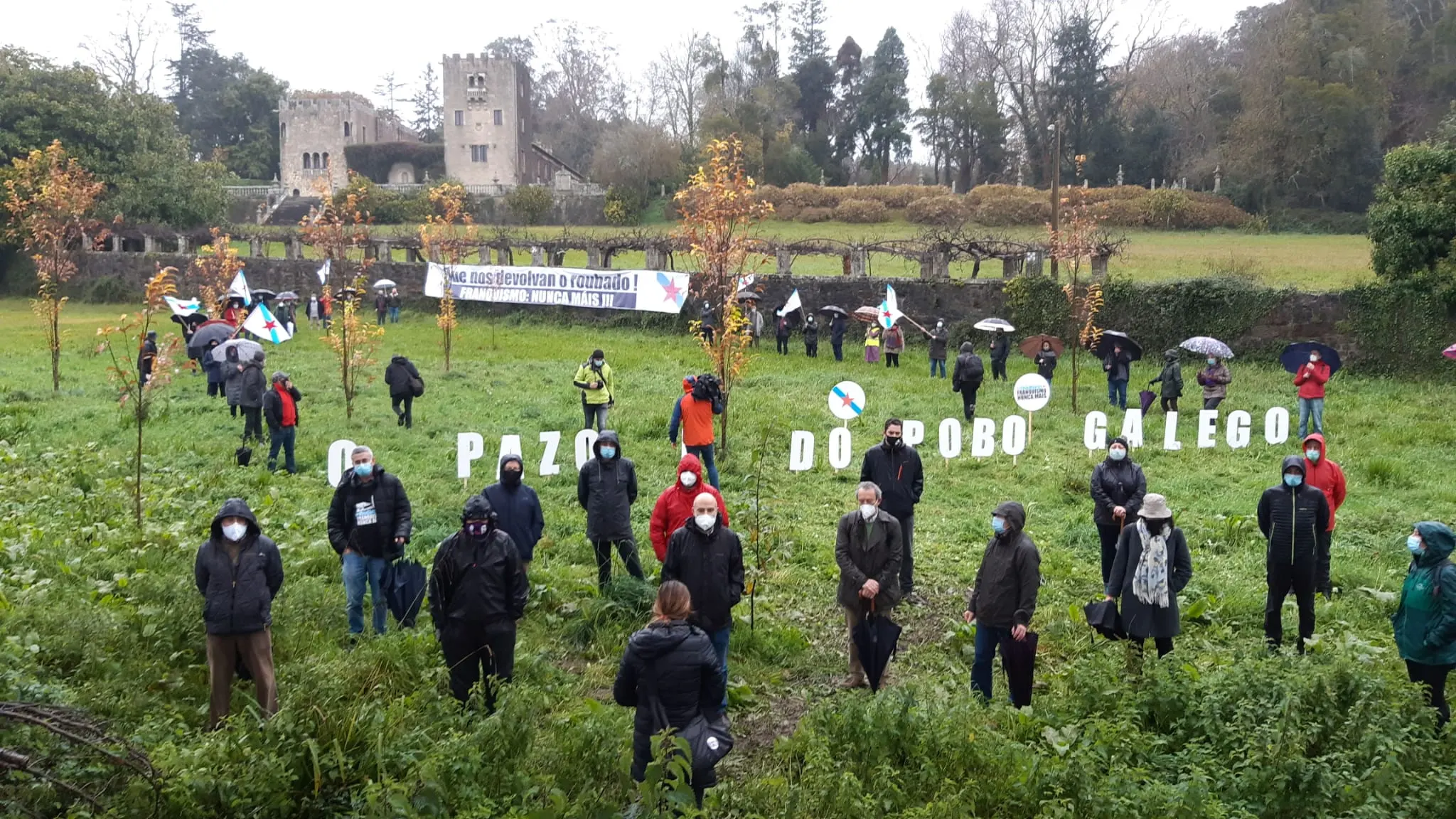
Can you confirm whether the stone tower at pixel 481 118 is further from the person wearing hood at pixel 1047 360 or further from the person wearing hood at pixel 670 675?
the person wearing hood at pixel 670 675

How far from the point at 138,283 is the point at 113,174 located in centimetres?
561

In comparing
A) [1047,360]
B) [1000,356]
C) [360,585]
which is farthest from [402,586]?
[1000,356]

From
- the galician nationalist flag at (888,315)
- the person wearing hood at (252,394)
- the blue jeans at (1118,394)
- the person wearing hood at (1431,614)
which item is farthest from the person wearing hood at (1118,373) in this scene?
the person wearing hood at (252,394)

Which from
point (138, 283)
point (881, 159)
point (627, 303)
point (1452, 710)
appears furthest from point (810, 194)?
point (1452, 710)

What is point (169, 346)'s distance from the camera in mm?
12852

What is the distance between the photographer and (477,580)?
6879mm

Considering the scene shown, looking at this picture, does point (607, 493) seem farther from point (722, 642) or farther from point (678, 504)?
point (722, 642)

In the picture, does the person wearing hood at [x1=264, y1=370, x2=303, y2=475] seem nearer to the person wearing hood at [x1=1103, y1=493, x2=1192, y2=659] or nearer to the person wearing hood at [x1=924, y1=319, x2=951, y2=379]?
the person wearing hood at [x1=1103, y1=493, x2=1192, y2=659]

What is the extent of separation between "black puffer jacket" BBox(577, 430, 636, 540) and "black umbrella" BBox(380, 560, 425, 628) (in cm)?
154

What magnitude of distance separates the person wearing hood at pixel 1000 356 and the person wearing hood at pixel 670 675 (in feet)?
56.7

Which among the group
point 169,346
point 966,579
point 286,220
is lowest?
point 966,579

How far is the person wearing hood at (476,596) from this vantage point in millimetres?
6898

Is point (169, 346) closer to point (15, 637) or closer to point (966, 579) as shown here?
point (15, 637)

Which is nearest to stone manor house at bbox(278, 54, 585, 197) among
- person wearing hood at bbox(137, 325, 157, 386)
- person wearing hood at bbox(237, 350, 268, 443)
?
person wearing hood at bbox(137, 325, 157, 386)
